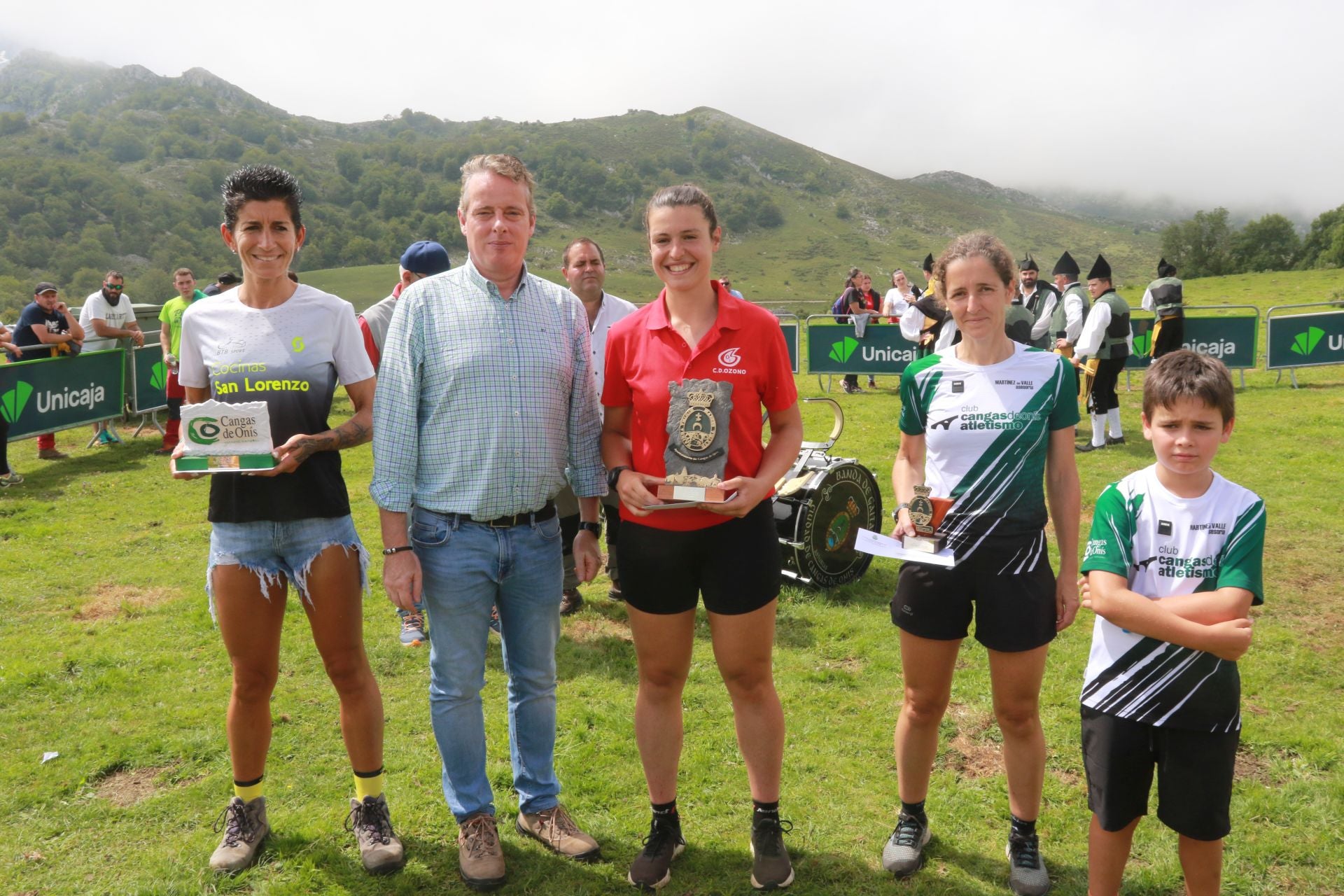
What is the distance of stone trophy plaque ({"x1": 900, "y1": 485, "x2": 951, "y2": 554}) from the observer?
117 inches

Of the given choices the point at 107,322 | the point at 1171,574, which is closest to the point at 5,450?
the point at 107,322

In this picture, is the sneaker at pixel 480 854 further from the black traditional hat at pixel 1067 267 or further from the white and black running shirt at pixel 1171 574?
the black traditional hat at pixel 1067 267

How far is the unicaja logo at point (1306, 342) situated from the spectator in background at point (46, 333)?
767 inches

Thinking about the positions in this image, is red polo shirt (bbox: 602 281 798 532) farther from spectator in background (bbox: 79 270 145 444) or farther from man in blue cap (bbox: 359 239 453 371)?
spectator in background (bbox: 79 270 145 444)

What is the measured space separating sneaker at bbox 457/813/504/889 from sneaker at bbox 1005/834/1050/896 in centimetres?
189

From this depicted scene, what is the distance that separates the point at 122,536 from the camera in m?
8.45

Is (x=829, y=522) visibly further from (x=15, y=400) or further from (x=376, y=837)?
Answer: (x=15, y=400)

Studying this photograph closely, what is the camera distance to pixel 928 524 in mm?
2994

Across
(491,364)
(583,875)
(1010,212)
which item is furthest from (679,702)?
(1010,212)

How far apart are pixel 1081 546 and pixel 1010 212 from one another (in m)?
189

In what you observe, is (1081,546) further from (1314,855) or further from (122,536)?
(122,536)

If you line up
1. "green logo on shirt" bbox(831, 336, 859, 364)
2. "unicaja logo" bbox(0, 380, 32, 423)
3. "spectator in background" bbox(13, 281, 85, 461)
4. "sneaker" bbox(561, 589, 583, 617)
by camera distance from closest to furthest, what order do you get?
1. "sneaker" bbox(561, 589, 583, 617)
2. "unicaja logo" bbox(0, 380, 32, 423)
3. "spectator in background" bbox(13, 281, 85, 461)
4. "green logo on shirt" bbox(831, 336, 859, 364)

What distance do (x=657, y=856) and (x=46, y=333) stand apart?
1206 centimetres

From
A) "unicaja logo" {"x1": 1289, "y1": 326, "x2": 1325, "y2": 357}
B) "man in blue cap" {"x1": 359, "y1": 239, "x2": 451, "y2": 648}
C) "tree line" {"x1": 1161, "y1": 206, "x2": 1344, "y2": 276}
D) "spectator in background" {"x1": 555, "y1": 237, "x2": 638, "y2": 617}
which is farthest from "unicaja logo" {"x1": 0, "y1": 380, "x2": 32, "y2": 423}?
"tree line" {"x1": 1161, "y1": 206, "x2": 1344, "y2": 276}
